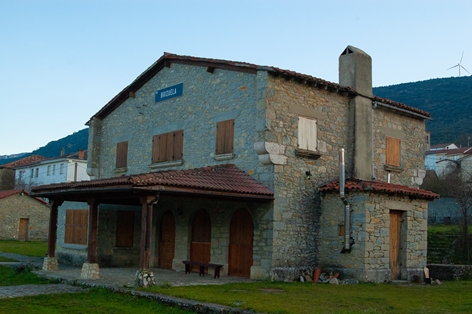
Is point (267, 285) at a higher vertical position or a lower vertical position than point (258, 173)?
lower

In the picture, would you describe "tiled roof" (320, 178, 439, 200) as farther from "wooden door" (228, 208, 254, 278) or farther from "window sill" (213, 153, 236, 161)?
"window sill" (213, 153, 236, 161)

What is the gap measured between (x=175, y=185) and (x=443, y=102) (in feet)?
296

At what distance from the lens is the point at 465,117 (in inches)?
3292

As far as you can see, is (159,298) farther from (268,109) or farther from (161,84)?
(161,84)

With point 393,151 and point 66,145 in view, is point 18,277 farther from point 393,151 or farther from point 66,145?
point 66,145

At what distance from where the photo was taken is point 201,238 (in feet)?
52.8

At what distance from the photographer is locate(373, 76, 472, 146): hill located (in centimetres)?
7797

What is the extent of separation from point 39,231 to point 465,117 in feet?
228

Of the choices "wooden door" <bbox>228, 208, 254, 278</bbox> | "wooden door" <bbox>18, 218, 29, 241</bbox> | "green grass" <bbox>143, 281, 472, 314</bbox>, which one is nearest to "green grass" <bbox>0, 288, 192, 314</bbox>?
"green grass" <bbox>143, 281, 472, 314</bbox>

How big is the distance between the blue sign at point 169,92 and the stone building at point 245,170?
0.13 feet

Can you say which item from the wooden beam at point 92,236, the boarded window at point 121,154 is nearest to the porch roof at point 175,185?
the wooden beam at point 92,236

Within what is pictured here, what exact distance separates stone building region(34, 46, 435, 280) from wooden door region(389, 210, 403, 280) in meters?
0.25

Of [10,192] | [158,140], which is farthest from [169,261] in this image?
[10,192]

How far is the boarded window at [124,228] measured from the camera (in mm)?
18047
